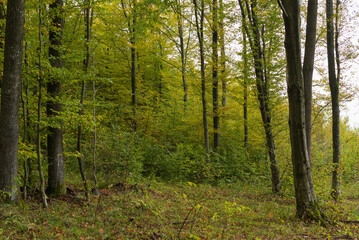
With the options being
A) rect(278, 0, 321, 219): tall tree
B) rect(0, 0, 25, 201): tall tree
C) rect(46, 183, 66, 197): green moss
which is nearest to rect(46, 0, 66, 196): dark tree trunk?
rect(46, 183, 66, 197): green moss

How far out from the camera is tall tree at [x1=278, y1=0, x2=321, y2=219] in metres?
5.26

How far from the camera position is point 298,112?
5.29 meters

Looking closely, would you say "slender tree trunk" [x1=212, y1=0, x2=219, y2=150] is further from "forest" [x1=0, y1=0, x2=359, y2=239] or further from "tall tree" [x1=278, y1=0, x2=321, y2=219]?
"tall tree" [x1=278, y1=0, x2=321, y2=219]

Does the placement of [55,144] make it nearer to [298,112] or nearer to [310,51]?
[298,112]

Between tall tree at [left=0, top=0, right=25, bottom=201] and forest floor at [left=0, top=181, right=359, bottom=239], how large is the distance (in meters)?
0.54

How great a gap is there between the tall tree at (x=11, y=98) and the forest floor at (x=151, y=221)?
544 mm

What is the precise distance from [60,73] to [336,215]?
7386 millimetres

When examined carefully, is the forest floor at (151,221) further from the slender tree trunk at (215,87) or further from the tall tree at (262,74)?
the slender tree trunk at (215,87)

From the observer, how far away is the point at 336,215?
19.2ft

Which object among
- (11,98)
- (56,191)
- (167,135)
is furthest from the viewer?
(167,135)

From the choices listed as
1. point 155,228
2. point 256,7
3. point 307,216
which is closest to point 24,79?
point 155,228

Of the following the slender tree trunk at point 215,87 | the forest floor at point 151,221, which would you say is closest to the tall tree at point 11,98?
the forest floor at point 151,221

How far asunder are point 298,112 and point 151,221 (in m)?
4.03

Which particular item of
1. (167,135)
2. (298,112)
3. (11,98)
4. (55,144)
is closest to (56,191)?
(55,144)
